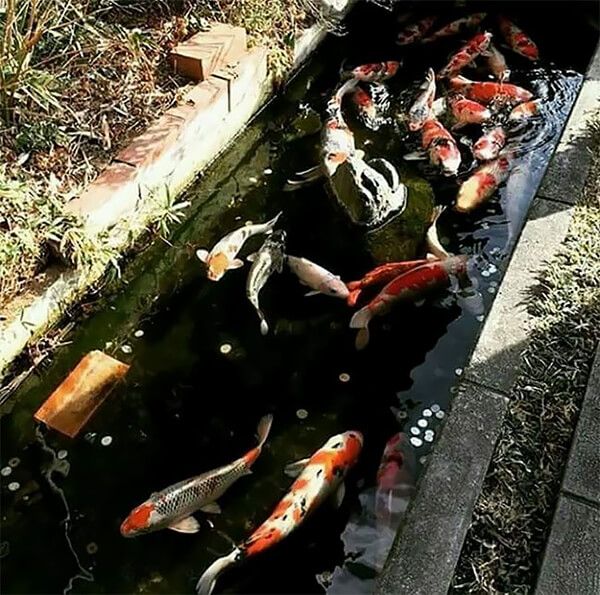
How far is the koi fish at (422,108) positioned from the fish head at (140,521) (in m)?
3.36

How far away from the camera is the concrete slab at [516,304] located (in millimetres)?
3518

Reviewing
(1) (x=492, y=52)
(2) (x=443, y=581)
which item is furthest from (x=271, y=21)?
(2) (x=443, y=581)

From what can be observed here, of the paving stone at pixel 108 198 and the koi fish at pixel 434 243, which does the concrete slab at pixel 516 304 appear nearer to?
the koi fish at pixel 434 243

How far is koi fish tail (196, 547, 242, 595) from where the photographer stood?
3.24 meters

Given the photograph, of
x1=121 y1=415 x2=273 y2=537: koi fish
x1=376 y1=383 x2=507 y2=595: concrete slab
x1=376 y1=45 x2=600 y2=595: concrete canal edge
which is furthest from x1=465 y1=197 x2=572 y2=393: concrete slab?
x1=121 y1=415 x2=273 y2=537: koi fish

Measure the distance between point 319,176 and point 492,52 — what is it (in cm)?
214

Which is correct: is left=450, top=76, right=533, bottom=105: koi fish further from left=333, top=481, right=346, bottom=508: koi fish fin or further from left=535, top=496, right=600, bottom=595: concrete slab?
left=535, top=496, right=600, bottom=595: concrete slab

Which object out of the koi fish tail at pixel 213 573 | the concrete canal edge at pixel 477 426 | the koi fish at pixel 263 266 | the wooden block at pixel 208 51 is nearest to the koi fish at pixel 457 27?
the wooden block at pixel 208 51

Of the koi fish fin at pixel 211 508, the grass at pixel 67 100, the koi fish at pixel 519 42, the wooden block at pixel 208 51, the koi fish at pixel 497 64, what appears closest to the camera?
the koi fish fin at pixel 211 508

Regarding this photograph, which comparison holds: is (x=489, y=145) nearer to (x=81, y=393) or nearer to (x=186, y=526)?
(x=81, y=393)

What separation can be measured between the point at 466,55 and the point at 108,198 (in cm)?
329

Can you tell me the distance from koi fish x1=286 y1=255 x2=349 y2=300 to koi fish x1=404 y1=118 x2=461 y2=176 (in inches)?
49.5

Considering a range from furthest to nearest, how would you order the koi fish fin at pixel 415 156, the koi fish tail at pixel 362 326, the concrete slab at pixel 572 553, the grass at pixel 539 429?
the koi fish fin at pixel 415 156
the koi fish tail at pixel 362 326
the grass at pixel 539 429
the concrete slab at pixel 572 553

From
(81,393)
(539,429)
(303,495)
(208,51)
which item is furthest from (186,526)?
(208,51)
